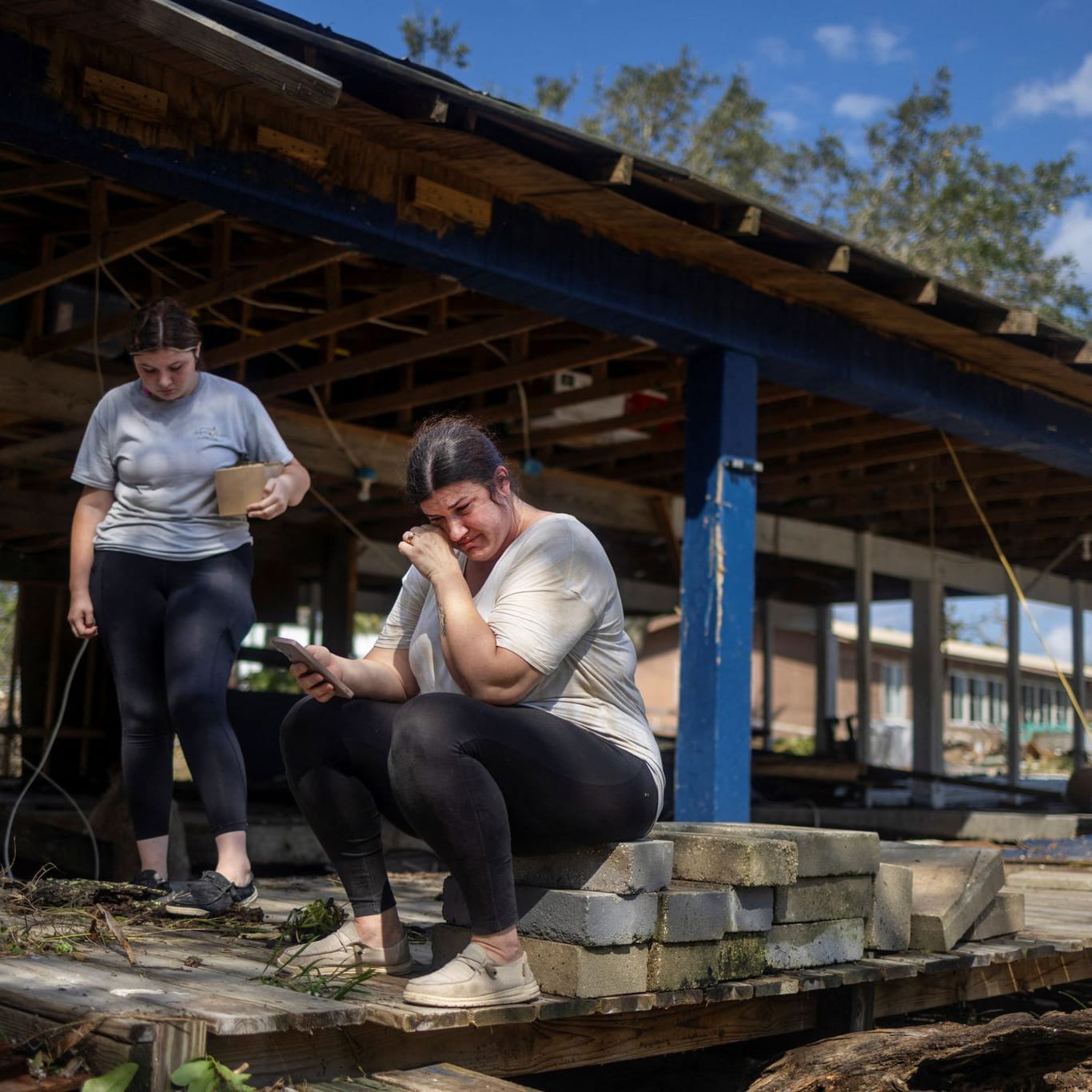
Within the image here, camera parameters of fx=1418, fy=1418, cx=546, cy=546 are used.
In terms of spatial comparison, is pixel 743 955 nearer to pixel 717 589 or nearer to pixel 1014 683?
pixel 717 589

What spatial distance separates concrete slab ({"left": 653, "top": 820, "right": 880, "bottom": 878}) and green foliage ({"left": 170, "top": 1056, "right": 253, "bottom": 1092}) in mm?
1393

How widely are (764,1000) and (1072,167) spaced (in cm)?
2853

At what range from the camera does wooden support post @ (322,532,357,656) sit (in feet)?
38.5

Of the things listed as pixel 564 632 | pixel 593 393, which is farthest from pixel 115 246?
pixel 564 632

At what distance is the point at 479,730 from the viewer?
2.84 meters

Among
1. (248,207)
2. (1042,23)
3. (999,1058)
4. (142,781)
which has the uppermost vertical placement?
(1042,23)

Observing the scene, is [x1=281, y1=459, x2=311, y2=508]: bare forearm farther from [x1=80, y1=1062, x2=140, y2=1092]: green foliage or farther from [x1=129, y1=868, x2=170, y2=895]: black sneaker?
[x1=80, y1=1062, x2=140, y2=1092]: green foliage

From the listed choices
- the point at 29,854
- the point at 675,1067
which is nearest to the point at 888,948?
the point at 675,1067

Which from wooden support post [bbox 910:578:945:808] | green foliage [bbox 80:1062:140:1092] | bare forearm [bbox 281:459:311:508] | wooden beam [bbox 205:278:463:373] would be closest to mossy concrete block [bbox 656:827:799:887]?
green foliage [bbox 80:1062:140:1092]

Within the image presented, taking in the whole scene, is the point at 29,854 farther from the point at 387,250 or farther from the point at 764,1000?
the point at 764,1000

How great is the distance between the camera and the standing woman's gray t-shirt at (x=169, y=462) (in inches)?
164

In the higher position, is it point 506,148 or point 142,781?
point 506,148

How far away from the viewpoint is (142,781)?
4.08 meters

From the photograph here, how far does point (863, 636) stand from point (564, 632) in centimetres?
1068
